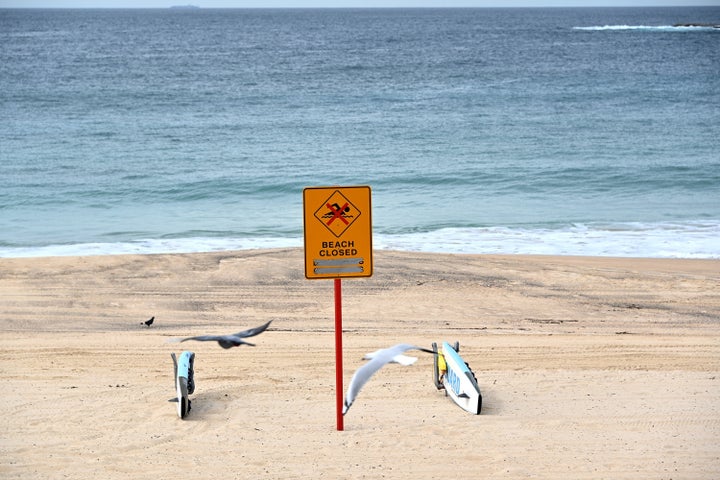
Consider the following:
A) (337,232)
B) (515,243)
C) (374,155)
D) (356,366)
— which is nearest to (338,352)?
(337,232)

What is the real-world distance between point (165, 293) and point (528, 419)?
235 inches

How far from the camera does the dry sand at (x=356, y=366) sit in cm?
598

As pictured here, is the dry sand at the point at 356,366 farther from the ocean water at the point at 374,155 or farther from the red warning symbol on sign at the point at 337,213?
the ocean water at the point at 374,155

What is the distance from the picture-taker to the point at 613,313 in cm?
1055

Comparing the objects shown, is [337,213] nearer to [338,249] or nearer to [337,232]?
[337,232]

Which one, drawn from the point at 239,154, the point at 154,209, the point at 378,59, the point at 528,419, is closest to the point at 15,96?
the point at 239,154

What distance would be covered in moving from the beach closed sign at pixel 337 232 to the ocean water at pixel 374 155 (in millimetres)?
9338

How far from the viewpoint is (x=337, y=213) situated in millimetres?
5863

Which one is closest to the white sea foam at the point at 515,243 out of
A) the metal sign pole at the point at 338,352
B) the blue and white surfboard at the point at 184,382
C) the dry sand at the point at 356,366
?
the dry sand at the point at 356,366

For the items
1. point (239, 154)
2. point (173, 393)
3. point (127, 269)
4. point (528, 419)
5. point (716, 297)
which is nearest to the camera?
point (528, 419)

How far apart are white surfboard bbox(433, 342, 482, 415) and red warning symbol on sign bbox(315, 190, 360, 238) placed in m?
1.50

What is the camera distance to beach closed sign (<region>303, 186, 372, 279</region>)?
19.1 feet

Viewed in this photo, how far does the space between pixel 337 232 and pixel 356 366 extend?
260cm

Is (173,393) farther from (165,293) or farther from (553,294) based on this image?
(553,294)
